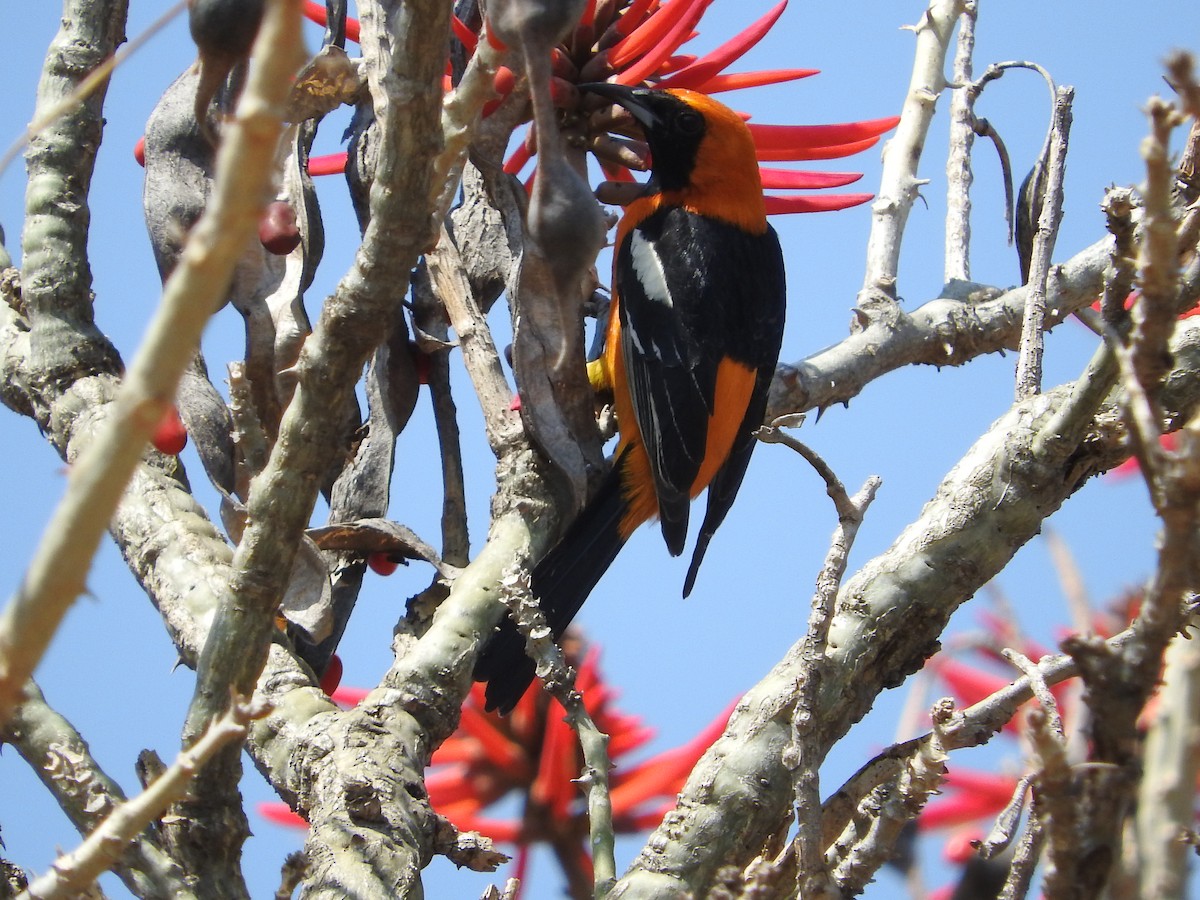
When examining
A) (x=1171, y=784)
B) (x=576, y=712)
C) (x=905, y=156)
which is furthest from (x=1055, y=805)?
(x=905, y=156)

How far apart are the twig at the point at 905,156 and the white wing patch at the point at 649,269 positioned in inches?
25.8

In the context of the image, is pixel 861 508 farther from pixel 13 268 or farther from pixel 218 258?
pixel 13 268

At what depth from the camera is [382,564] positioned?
2.33 meters

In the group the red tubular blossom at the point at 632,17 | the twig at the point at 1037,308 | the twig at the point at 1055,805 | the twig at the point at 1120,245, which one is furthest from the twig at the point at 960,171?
the twig at the point at 1055,805

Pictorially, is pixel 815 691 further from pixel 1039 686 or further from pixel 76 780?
pixel 76 780

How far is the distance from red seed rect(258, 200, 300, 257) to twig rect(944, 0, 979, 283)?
60.9 inches

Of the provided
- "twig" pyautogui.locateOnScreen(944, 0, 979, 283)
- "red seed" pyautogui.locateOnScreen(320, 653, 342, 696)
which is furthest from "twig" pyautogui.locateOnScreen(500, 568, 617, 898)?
"twig" pyautogui.locateOnScreen(944, 0, 979, 283)

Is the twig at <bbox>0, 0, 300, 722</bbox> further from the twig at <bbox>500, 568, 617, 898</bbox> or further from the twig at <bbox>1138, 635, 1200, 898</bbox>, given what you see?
the twig at <bbox>500, 568, 617, 898</bbox>

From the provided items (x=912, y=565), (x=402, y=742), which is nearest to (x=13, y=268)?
(x=402, y=742)

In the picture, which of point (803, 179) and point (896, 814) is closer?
point (896, 814)

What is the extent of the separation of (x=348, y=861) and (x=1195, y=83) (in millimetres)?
1264

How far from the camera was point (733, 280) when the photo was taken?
12.3ft

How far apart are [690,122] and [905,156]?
0.74 m

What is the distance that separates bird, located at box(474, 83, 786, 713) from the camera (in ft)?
9.87
